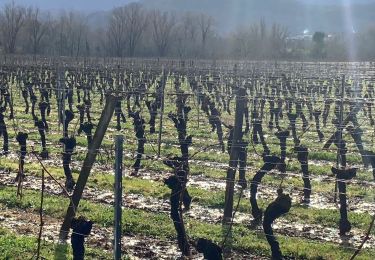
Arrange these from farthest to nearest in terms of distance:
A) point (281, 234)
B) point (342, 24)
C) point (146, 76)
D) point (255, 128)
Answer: point (342, 24)
point (146, 76)
point (255, 128)
point (281, 234)

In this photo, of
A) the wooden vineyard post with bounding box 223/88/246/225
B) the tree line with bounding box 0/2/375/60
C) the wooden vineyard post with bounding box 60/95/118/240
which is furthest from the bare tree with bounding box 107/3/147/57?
the wooden vineyard post with bounding box 60/95/118/240

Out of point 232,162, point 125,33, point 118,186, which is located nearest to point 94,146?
point 118,186

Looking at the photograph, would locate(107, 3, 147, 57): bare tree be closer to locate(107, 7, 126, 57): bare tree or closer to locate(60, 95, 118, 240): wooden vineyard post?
locate(107, 7, 126, 57): bare tree

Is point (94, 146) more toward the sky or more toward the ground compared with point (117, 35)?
more toward the ground

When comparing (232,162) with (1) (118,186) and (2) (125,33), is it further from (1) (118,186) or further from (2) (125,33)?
(2) (125,33)

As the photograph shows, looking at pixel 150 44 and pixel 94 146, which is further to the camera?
pixel 150 44

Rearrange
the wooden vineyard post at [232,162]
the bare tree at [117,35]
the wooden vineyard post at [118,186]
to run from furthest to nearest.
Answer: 1. the bare tree at [117,35]
2. the wooden vineyard post at [232,162]
3. the wooden vineyard post at [118,186]

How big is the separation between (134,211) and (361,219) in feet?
11.2

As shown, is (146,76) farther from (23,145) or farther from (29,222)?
(29,222)

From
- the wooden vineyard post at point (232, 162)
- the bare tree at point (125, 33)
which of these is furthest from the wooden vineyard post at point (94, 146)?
the bare tree at point (125, 33)

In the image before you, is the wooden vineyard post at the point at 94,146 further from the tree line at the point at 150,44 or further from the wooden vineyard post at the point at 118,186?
the tree line at the point at 150,44

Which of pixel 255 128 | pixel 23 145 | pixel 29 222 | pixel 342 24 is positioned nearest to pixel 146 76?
pixel 255 128

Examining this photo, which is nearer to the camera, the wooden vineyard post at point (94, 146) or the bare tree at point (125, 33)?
the wooden vineyard post at point (94, 146)

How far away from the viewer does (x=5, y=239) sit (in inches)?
284
